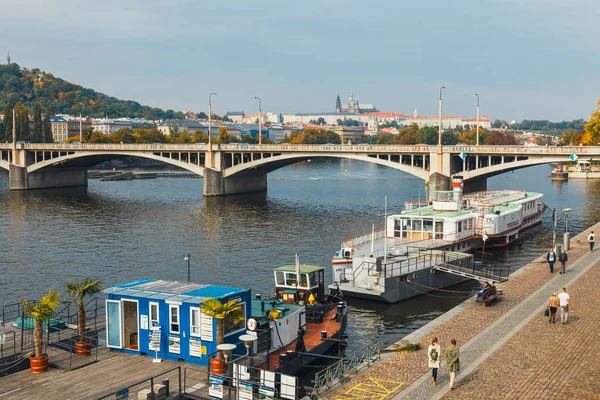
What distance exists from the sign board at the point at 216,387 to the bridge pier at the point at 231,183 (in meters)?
87.4

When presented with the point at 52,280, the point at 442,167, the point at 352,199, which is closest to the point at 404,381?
the point at 52,280

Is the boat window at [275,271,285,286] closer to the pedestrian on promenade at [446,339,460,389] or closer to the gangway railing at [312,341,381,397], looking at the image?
the gangway railing at [312,341,381,397]

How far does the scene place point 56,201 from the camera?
339 ft

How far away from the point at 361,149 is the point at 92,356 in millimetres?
76843

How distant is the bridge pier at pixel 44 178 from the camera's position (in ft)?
400

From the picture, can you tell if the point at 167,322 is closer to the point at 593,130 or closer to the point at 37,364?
the point at 37,364

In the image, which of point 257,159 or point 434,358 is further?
point 257,159

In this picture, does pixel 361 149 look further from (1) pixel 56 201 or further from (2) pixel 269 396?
(2) pixel 269 396

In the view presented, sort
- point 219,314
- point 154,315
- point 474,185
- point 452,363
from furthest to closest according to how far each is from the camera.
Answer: point 474,185, point 154,315, point 219,314, point 452,363

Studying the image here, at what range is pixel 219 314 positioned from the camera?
23.0m

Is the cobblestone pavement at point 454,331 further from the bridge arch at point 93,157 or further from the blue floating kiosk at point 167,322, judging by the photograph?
the bridge arch at point 93,157

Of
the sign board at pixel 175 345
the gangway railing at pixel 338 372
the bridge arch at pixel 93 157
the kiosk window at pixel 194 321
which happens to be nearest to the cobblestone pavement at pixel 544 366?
the gangway railing at pixel 338 372

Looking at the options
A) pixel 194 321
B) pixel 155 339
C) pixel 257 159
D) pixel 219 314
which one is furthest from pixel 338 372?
pixel 257 159

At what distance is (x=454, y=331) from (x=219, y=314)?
1119 centimetres
